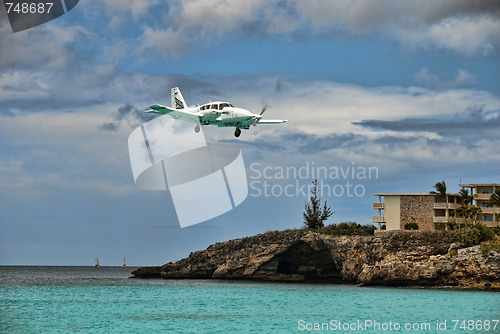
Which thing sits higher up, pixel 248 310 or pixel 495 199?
pixel 495 199

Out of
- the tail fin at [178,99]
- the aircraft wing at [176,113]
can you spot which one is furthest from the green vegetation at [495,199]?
the aircraft wing at [176,113]

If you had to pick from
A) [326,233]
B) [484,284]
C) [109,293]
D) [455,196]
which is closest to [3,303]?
[109,293]

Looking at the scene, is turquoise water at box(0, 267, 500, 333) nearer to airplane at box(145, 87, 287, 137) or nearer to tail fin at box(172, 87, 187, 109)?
airplane at box(145, 87, 287, 137)

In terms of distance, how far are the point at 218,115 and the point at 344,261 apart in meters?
46.6

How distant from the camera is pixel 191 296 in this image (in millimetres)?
68312

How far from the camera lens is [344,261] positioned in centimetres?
8381

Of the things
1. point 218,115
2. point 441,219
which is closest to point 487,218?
point 441,219

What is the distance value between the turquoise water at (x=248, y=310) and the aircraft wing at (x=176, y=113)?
1363 cm

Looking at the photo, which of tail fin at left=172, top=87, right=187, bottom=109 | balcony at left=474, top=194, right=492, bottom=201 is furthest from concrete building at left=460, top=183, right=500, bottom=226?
tail fin at left=172, top=87, right=187, bottom=109

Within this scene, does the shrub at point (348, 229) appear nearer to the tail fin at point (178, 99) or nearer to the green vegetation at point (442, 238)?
the green vegetation at point (442, 238)

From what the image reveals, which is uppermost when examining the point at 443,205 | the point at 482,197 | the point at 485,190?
the point at 485,190

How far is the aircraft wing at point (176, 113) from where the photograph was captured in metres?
40.8

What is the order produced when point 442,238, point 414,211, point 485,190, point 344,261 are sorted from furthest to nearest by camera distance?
1. point 485,190
2. point 414,211
3. point 344,261
4. point 442,238

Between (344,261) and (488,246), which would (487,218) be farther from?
(488,246)
